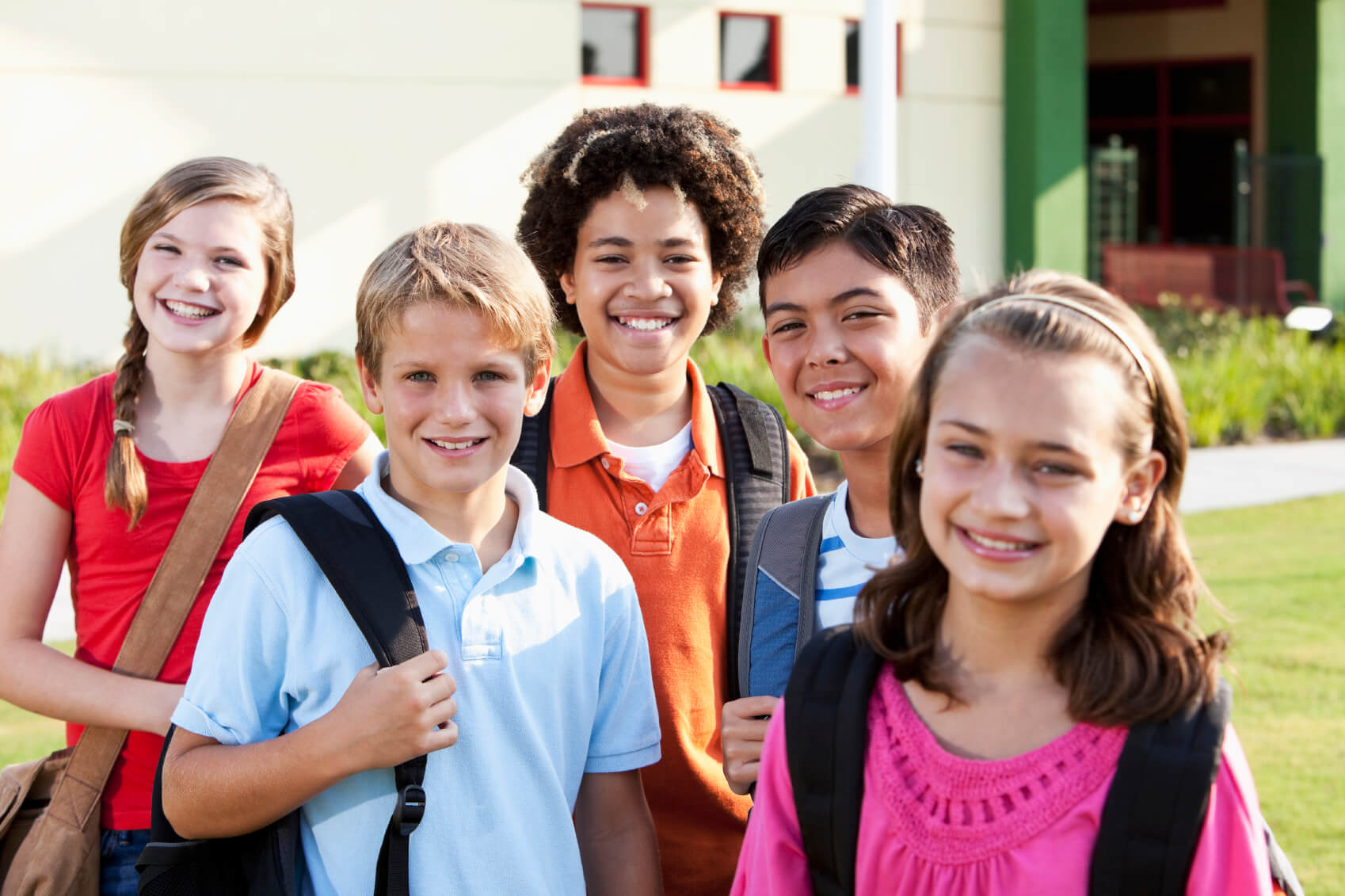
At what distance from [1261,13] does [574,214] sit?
20966mm

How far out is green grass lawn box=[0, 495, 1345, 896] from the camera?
4914mm

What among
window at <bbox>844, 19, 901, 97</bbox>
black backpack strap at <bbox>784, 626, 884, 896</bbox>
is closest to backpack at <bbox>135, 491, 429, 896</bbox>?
black backpack strap at <bbox>784, 626, 884, 896</bbox>

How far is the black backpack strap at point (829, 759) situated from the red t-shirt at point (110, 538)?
1.29 m

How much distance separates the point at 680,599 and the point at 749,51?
13.5 meters

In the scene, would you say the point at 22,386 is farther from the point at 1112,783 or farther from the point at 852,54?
the point at 1112,783

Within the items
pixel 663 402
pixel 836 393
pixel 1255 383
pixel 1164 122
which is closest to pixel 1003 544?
pixel 836 393

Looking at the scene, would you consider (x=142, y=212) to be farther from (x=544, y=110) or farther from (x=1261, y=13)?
(x=1261, y=13)

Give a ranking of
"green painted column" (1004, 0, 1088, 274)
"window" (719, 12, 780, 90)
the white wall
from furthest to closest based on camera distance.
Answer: "green painted column" (1004, 0, 1088, 274), "window" (719, 12, 780, 90), the white wall

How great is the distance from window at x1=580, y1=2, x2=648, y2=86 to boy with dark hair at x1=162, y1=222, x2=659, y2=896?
1285cm

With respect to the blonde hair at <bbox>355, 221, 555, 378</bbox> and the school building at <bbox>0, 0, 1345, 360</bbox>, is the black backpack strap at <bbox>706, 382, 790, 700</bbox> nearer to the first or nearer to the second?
the blonde hair at <bbox>355, 221, 555, 378</bbox>

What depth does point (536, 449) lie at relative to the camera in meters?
2.92

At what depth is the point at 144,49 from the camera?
41.2ft

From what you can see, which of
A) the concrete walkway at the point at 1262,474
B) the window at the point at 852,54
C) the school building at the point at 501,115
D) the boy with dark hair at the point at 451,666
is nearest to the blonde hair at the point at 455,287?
the boy with dark hair at the point at 451,666

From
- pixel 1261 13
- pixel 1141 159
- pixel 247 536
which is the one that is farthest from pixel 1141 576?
pixel 1141 159
